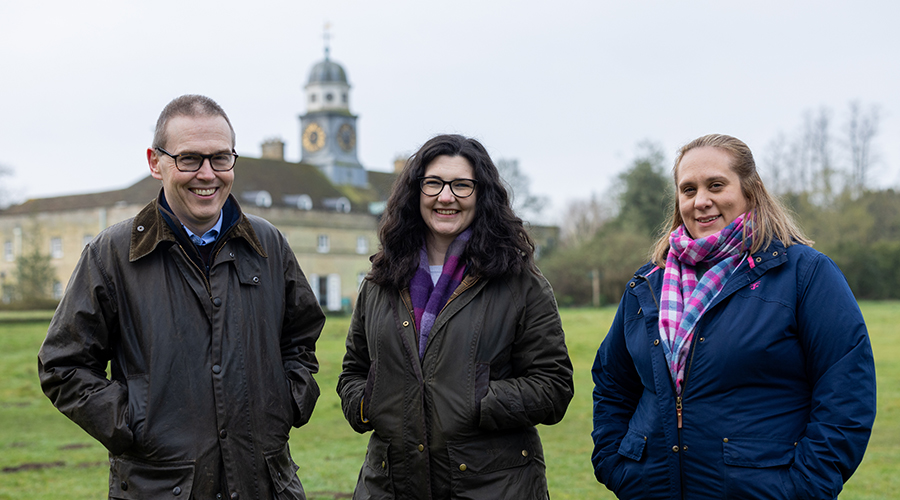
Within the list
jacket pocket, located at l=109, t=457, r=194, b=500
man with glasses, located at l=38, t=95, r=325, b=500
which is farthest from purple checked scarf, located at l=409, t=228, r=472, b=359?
jacket pocket, located at l=109, t=457, r=194, b=500

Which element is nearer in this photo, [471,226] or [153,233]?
[153,233]

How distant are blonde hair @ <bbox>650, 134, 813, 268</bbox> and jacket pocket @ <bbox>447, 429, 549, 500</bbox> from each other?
138 cm

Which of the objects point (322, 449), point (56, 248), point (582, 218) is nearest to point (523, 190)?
point (582, 218)

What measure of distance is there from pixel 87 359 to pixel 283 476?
100 centimetres

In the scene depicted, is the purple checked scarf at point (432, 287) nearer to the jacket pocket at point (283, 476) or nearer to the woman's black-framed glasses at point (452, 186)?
the woman's black-framed glasses at point (452, 186)

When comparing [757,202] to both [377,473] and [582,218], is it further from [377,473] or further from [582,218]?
[582,218]

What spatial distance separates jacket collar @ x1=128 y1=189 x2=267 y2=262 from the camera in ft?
12.0

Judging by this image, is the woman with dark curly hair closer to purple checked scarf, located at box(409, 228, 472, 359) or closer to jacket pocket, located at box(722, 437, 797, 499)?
purple checked scarf, located at box(409, 228, 472, 359)

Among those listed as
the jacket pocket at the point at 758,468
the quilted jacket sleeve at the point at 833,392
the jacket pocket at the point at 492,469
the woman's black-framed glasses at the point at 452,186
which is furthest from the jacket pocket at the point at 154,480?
the quilted jacket sleeve at the point at 833,392

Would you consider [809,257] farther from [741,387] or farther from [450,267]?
[450,267]

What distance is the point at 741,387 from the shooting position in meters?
3.40

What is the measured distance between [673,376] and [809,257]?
2.39 feet

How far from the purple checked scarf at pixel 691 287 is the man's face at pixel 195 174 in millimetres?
2053

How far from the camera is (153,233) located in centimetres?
370
